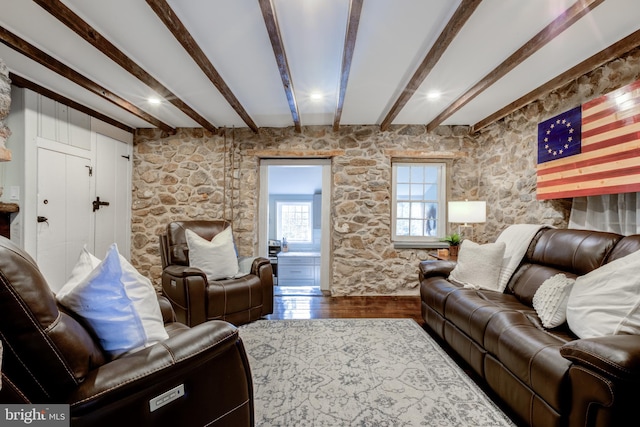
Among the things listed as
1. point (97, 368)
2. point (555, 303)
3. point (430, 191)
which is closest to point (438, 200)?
point (430, 191)

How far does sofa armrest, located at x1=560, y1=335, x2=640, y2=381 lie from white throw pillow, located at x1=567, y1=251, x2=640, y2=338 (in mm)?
184

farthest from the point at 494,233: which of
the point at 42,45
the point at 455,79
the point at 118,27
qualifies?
the point at 42,45

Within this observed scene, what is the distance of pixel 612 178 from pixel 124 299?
123 inches

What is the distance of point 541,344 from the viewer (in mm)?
1466

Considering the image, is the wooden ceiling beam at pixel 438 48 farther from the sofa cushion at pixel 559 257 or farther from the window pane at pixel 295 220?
the window pane at pixel 295 220

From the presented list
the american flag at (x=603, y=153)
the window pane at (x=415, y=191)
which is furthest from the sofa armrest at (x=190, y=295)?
the american flag at (x=603, y=153)

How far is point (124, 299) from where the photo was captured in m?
1.15

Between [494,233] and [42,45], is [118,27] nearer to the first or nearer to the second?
[42,45]

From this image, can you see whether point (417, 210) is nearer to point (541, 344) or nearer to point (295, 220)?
point (541, 344)

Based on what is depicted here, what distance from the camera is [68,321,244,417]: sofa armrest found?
878 millimetres

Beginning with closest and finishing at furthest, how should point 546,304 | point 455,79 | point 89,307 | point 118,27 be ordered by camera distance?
point 89,307 < point 546,304 < point 118,27 < point 455,79

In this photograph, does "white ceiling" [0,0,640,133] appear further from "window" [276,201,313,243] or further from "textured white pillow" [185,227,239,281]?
"window" [276,201,313,243]

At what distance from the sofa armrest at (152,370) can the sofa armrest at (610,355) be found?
1383mm

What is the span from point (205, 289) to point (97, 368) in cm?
175
